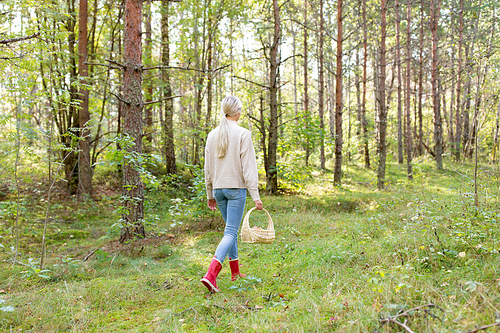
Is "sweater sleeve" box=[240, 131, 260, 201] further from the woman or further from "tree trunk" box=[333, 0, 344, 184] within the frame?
"tree trunk" box=[333, 0, 344, 184]

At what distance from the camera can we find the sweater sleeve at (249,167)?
3410 millimetres

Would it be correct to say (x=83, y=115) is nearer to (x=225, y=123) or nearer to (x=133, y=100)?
(x=133, y=100)

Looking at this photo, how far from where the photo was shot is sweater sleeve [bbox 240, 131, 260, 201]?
3410 mm

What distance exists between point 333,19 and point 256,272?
69.8 ft

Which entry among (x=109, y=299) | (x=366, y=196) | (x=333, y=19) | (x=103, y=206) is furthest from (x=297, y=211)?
(x=333, y=19)

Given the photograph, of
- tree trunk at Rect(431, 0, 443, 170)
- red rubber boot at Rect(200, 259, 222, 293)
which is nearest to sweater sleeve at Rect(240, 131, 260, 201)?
red rubber boot at Rect(200, 259, 222, 293)

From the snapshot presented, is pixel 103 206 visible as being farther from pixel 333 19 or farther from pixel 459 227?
pixel 333 19

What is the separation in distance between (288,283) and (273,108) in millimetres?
7265

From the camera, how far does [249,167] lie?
137 inches

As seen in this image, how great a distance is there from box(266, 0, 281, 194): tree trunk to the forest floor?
13.7ft

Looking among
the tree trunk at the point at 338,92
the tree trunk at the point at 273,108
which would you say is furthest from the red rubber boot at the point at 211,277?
the tree trunk at the point at 338,92

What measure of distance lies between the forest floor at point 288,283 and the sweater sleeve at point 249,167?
3.52 ft

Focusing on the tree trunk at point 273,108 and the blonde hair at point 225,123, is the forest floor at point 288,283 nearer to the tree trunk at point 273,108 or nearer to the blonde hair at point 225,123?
the blonde hair at point 225,123

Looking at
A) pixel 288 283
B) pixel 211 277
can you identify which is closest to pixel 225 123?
pixel 211 277
